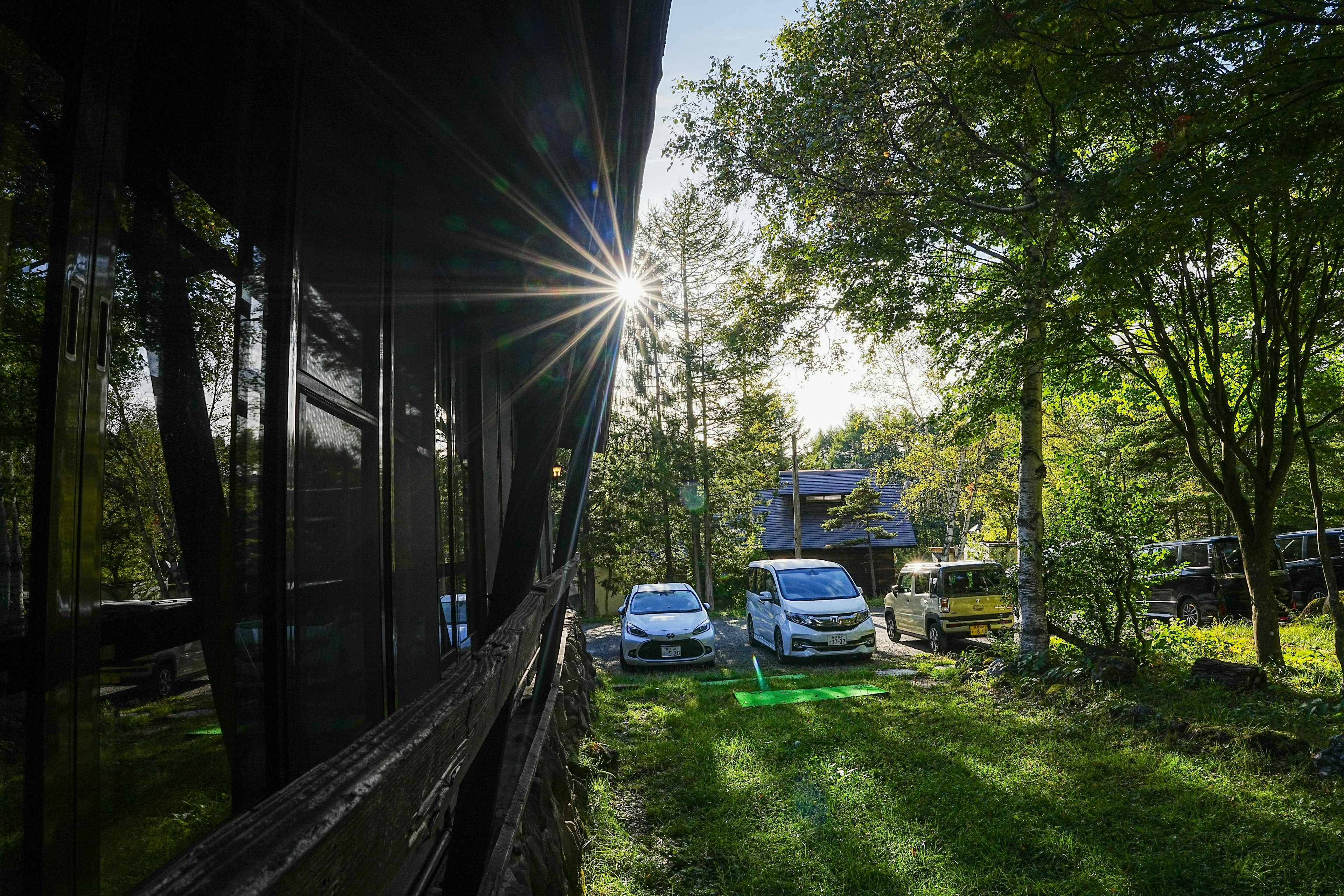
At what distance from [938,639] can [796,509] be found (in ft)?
59.7

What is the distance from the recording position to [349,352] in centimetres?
254

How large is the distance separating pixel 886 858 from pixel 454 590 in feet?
9.31

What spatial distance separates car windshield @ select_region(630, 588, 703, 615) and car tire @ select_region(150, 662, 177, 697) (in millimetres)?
11953

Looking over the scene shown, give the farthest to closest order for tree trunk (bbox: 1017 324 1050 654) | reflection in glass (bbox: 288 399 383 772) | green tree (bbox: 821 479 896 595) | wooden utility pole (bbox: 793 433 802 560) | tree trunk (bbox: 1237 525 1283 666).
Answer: wooden utility pole (bbox: 793 433 802 560) → green tree (bbox: 821 479 896 595) → tree trunk (bbox: 1017 324 1050 654) → tree trunk (bbox: 1237 525 1283 666) → reflection in glass (bbox: 288 399 383 772)

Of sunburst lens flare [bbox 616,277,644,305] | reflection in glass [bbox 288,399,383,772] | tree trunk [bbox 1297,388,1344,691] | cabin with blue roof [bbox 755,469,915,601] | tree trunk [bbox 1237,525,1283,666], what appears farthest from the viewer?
cabin with blue roof [bbox 755,469,915,601]

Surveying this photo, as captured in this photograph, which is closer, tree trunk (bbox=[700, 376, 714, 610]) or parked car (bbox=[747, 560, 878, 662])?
parked car (bbox=[747, 560, 878, 662])

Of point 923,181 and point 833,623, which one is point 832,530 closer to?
point 833,623

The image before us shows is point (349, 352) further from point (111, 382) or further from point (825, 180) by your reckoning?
point (825, 180)

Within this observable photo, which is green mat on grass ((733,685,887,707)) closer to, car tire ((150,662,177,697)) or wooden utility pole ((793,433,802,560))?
car tire ((150,662,177,697))

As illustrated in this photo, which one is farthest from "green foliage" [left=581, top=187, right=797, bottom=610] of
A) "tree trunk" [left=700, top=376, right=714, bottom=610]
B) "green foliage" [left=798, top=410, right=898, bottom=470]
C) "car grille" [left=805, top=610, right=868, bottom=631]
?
"green foliage" [left=798, top=410, right=898, bottom=470]

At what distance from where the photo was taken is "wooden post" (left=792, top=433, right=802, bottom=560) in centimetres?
3175

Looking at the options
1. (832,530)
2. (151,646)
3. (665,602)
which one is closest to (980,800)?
(151,646)

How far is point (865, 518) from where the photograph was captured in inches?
1209

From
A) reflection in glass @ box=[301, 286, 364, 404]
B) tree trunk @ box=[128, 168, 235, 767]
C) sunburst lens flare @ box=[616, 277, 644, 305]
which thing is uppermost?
sunburst lens flare @ box=[616, 277, 644, 305]
